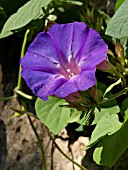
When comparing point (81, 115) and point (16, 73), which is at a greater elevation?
point (81, 115)

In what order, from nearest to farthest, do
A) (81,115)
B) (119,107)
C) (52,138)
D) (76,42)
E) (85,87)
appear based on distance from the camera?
1. (85,87)
2. (76,42)
3. (81,115)
4. (119,107)
5. (52,138)

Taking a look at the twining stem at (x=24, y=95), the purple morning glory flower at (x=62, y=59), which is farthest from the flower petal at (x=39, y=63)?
the twining stem at (x=24, y=95)

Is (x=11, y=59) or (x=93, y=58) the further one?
(x=11, y=59)

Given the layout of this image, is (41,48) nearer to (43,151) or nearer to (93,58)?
(93,58)

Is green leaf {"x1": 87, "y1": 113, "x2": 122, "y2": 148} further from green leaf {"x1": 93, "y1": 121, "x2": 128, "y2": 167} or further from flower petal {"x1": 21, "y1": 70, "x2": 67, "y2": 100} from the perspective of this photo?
flower petal {"x1": 21, "y1": 70, "x2": 67, "y2": 100}

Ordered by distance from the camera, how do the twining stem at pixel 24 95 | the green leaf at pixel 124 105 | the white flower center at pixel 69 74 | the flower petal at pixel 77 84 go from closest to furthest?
1. the flower petal at pixel 77 84
2. the white flower center at pixel 69 74
3. the green leaf at pixel 124 105
4. the twining stem at pixel 24 95

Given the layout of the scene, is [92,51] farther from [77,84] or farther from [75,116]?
[75,116]

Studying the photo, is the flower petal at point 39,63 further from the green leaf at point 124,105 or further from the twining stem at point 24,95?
the twining stem at point 24,95

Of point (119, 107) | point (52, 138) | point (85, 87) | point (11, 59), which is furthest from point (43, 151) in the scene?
point (85, 87)
